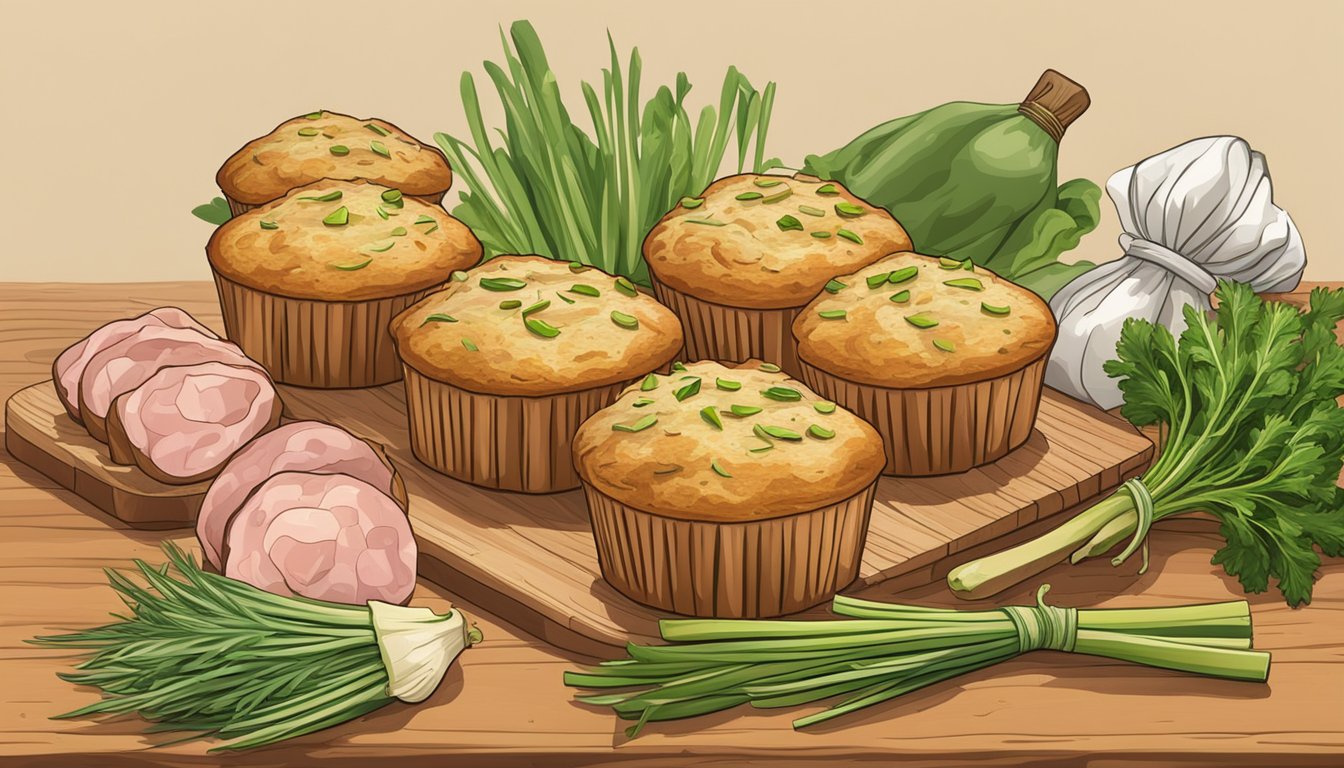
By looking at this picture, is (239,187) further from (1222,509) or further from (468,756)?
(1222,509)

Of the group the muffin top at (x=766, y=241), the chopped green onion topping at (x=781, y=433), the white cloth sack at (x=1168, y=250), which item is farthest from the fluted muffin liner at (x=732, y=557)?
the white cloth sack at (x=1168, y=250)

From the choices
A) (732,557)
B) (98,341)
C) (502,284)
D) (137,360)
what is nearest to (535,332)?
(502,284)

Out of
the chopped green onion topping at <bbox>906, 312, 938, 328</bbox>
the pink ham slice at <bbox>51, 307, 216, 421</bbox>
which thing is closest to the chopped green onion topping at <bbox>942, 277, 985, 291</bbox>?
the chopped green onion topping at <bbox>906, 312, 938, 328</bbox>

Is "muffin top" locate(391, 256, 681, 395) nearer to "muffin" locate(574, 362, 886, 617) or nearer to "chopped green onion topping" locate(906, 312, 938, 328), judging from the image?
"muffin" locate(574, 362, 886, 617)

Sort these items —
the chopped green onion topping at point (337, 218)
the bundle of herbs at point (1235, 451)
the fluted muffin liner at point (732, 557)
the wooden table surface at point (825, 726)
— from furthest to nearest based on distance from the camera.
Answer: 1. the chopped green onion topping at point (337, 218)
2. the bundle of herbs at point (1235, 451)
3. the fluted muffin liner at point (732, 557)
4. the wooden table surface at point (825, 726)

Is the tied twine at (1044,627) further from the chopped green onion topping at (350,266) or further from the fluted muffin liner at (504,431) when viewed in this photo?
the chopped green onion topping at (350,266)

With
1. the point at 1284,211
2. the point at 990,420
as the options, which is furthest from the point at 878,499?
the point at 1284,211
